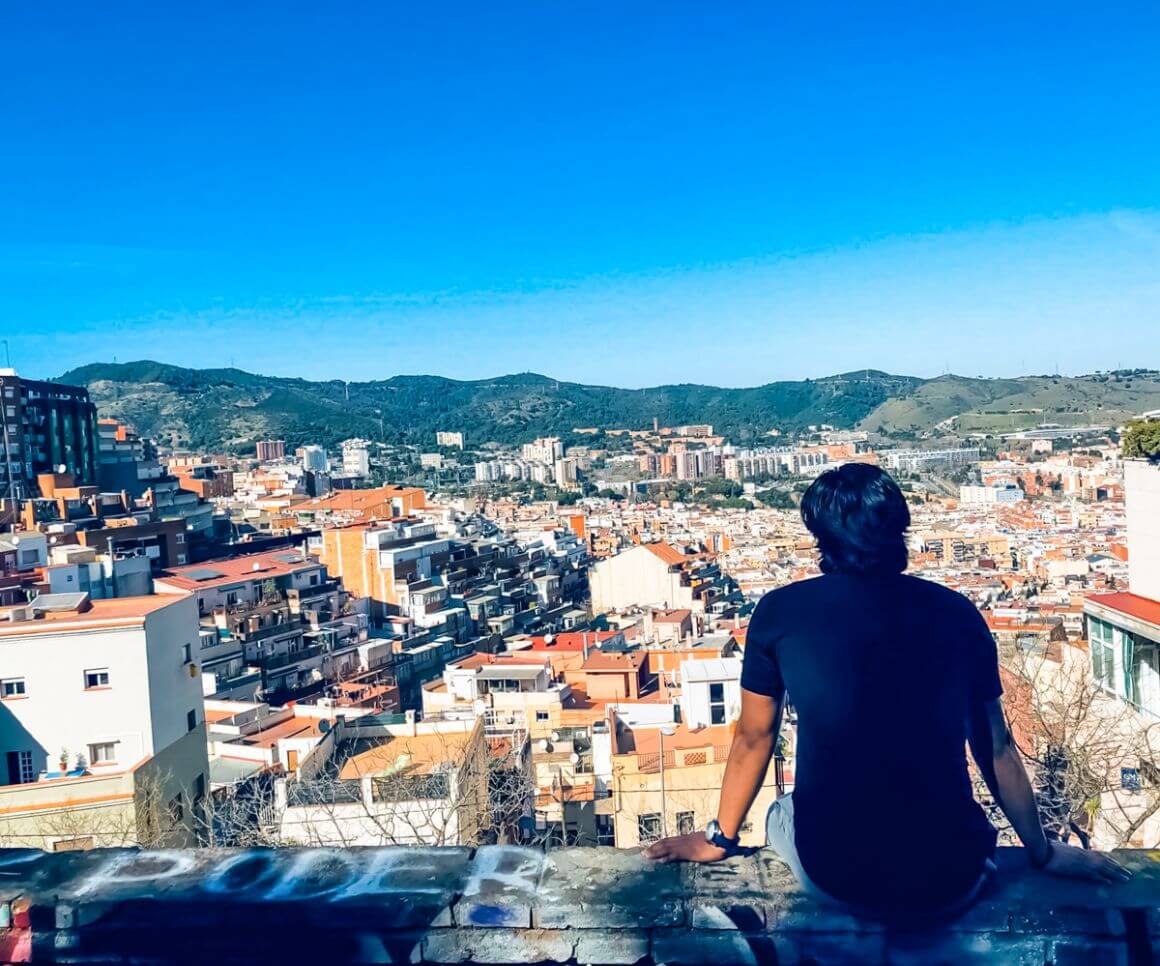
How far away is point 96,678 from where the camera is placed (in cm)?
818

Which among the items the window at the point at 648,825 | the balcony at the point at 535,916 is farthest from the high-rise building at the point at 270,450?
the balcony at the point at 535,916

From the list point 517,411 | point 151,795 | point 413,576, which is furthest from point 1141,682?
point 517,411

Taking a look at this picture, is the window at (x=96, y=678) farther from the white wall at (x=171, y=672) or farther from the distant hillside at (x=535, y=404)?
the distant hillside at (x=535, y=404)

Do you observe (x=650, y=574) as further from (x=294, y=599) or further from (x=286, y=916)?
(x=286, y=916)

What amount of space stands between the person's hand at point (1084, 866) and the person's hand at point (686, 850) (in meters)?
0.39

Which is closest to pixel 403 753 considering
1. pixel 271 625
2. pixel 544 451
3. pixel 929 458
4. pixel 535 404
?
pixel 271 625

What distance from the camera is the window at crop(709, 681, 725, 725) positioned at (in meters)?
11.4

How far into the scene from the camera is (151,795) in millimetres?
6723

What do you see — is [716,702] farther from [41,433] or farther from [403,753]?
[41,433]

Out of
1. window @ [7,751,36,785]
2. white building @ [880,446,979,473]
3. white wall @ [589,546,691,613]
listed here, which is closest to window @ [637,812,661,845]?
window @ [7,751,36,785]

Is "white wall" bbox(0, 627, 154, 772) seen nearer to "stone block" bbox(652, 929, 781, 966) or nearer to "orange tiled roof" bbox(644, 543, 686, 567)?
"stone block" bbox(652, 929, 781, 966)

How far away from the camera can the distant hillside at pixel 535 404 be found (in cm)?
8581

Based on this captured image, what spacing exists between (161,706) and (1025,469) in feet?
199

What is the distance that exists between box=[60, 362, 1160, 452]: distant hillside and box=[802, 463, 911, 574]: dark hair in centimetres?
8092
